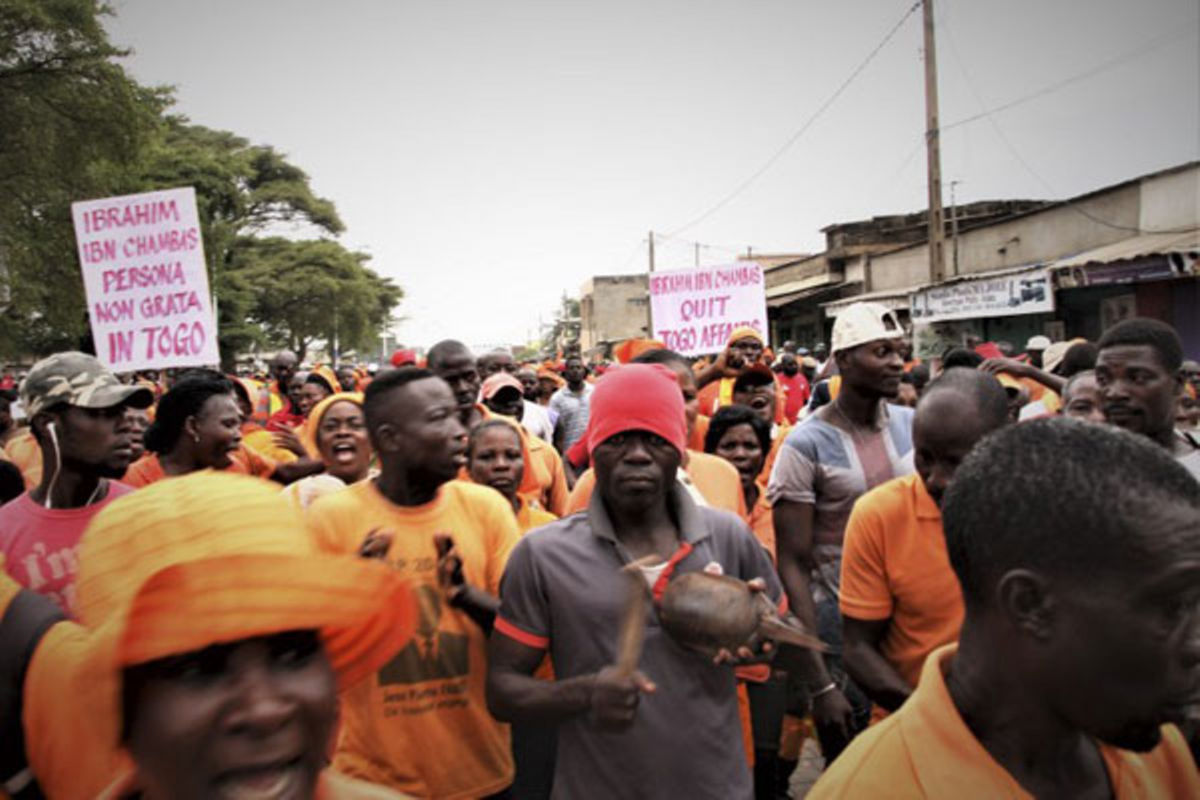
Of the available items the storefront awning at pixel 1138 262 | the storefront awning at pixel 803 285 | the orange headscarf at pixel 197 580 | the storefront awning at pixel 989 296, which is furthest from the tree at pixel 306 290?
the orange headscarf at pixel 197 580

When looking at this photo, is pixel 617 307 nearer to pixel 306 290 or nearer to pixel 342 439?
pixel 306 290

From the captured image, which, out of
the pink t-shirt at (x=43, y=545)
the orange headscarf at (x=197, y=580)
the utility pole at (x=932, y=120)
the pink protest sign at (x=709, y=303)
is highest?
the utility pole at (x=932, y=120)

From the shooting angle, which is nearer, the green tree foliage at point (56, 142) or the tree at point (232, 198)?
the green tree foliage at point (56, 142)

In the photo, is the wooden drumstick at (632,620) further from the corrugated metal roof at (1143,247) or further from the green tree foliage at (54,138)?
the green tree foliage at (54,138)

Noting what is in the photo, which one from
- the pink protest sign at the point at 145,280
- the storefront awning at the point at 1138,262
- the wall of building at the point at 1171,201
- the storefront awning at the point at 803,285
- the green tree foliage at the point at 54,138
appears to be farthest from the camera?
the storefront awning at the point at 803,285

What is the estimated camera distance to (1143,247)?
45.4ft

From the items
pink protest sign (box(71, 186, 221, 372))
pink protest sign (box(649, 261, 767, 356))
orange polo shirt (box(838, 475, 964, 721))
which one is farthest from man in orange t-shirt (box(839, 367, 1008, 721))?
pink protest sign (box(649, 261, 767, 356))

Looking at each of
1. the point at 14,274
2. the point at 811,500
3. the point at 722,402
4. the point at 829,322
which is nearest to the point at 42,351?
the point at 14,274

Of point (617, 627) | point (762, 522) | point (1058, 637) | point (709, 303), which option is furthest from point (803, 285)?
point (1058, 637)

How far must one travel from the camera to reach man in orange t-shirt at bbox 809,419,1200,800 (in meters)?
1.14

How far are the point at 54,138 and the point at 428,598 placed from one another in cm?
1755

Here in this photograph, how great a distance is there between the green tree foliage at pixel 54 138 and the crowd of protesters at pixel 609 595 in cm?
1400

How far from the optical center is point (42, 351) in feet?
102

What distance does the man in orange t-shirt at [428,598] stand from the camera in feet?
7.90
